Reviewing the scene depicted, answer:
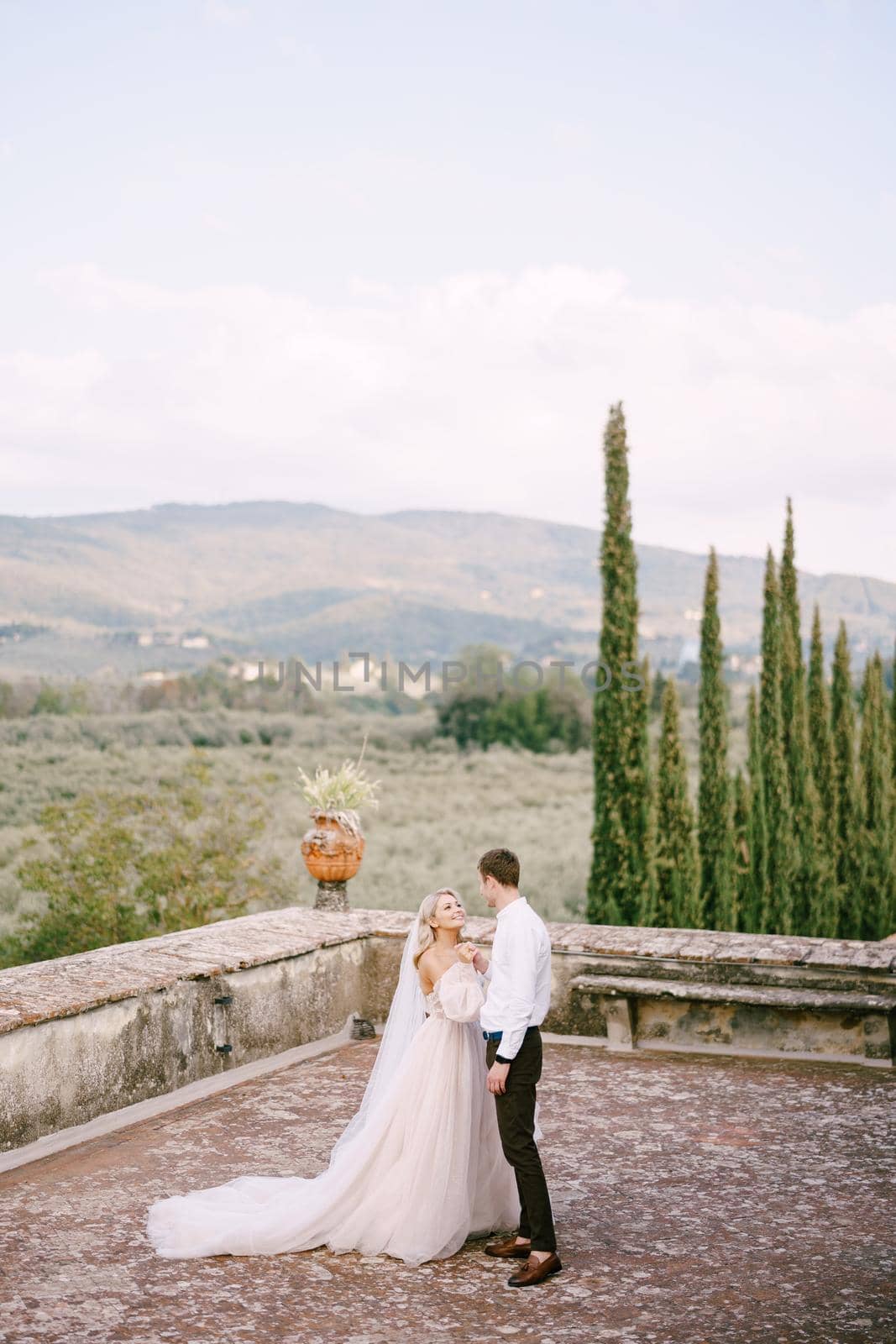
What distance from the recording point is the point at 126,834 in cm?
1531

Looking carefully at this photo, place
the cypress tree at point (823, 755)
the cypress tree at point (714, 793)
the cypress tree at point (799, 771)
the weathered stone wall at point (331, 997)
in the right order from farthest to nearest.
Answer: the cypress tree at point (823, 755), the cypress tree at point (799, 771), the cypress tree at point (714, 793), the weathered stone wall at point (331, 997)

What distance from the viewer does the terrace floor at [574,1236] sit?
354 centimetres

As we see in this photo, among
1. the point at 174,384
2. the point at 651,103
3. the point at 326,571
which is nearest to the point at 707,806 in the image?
the point at 651,103

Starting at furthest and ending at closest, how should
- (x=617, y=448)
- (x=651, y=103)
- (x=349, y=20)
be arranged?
(x=617, y=448) < (x=349, y=20) < (x=651, y=103)

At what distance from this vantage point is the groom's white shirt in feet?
13.3

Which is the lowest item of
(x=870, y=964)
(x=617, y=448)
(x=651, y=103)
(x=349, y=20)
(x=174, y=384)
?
(x=870, y=964)

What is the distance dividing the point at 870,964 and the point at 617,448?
11.0 meters

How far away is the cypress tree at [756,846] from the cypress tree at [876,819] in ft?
7.61

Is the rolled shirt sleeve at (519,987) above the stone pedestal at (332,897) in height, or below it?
above

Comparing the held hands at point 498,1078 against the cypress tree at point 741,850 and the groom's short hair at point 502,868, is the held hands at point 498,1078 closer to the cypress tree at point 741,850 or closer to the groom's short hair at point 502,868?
the groom's short hair at point 502,868

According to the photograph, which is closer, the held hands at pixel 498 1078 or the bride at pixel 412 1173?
the held hands at pixel 498 1078

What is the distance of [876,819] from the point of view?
66.4 feet

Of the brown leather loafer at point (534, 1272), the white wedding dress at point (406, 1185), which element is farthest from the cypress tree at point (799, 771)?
the brown leather loafer at point (534, 1272)

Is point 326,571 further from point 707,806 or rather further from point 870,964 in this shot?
point 870,964
